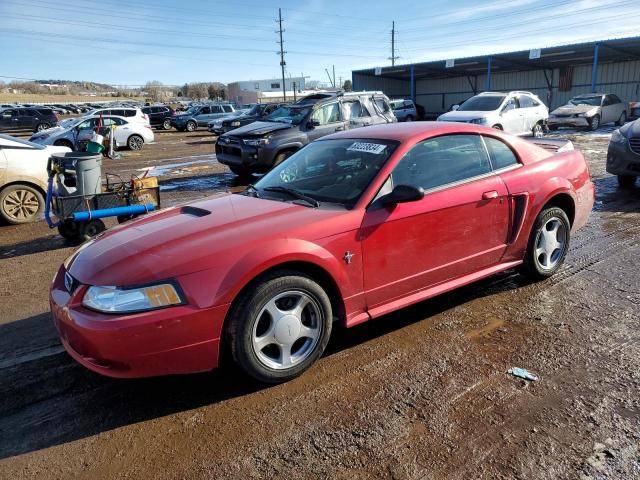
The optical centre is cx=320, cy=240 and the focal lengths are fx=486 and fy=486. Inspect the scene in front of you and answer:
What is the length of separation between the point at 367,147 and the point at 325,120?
750cm

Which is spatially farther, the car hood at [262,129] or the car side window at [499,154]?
the car hood at [262,129]

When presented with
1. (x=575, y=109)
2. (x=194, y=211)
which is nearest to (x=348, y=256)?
(x=194, y=211)

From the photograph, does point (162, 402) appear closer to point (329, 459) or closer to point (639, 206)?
point (329, 459)

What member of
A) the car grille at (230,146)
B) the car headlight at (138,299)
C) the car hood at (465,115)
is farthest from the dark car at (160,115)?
the car headlight at (138,299)

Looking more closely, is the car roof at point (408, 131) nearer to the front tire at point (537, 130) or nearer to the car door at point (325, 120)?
the car door at point (325, 120)

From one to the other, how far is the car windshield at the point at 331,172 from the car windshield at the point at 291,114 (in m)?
6.87

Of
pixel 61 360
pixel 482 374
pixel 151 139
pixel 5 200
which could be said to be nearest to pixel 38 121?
pixel 151 139

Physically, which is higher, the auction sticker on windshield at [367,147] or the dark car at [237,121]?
the auction sticker on windshield at [367,147]

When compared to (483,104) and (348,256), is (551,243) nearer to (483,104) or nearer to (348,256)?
(348,256)

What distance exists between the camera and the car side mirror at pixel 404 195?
333 centimetres

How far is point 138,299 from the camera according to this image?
271 centimetres

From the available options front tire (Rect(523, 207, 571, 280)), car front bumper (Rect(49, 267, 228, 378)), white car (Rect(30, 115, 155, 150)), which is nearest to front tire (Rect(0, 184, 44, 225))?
car front bumper (Rect(49, 267, 228, 378))

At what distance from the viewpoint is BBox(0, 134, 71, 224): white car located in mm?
7555

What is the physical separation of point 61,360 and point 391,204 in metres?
2.64
